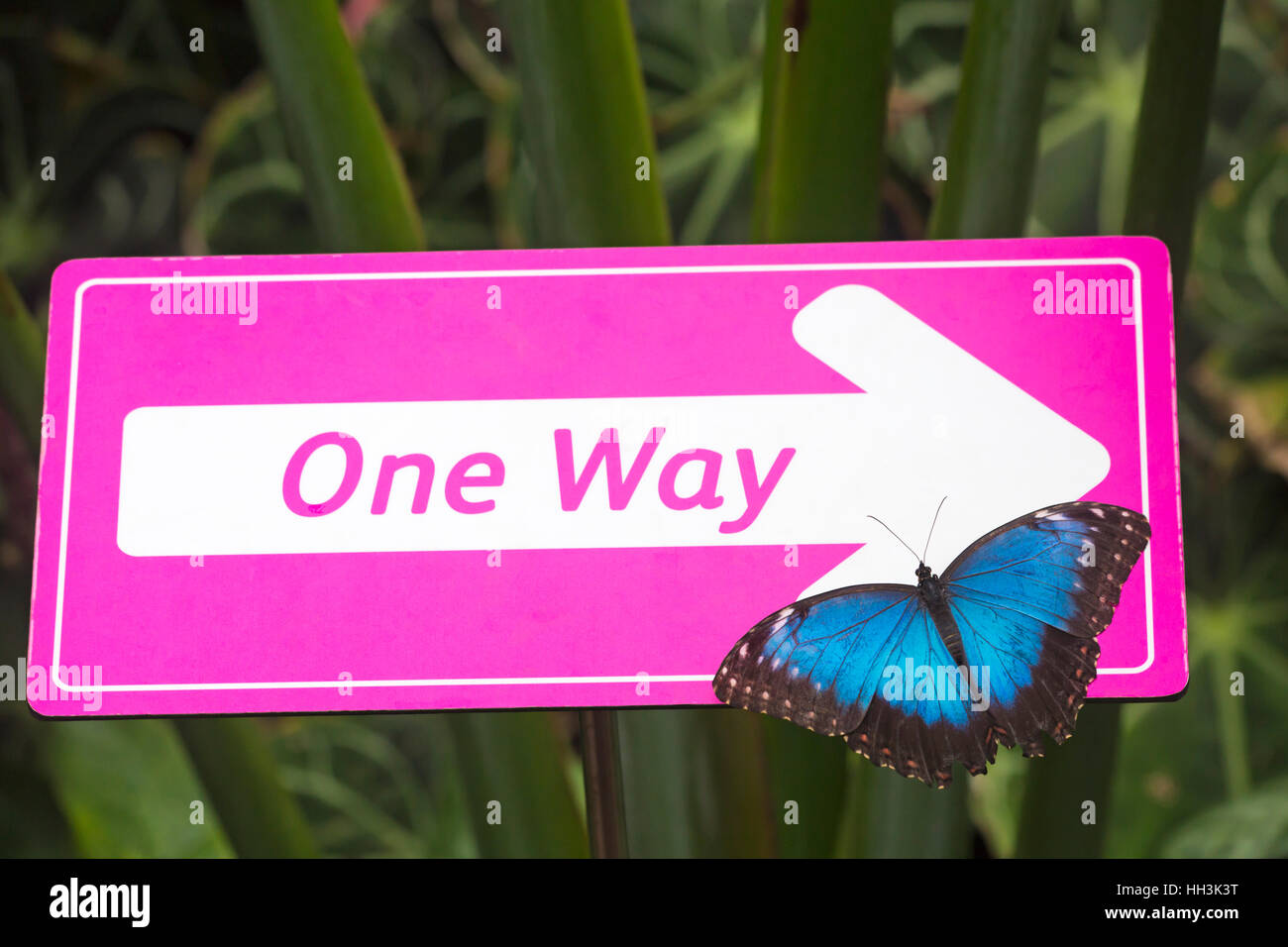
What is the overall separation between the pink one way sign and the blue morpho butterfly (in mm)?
20

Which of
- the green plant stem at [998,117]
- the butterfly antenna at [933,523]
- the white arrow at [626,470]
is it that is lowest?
the butterfly antenna at [933,523]

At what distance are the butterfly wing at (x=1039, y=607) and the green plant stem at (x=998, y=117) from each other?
187 millimetres

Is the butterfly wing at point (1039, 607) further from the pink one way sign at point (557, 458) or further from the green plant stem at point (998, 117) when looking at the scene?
the green plant stem at point (998, 117)

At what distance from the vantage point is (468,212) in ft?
2.20

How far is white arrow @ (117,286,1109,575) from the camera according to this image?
1.91 ft

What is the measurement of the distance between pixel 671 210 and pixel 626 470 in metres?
0.20

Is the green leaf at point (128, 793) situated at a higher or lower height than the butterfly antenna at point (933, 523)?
lower

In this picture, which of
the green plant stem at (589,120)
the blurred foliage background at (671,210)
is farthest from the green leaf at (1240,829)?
the green plant stem at (589,120)

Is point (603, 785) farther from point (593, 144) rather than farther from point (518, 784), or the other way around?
point (593, 144)

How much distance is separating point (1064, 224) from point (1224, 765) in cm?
38

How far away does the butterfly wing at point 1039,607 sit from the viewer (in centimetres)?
56

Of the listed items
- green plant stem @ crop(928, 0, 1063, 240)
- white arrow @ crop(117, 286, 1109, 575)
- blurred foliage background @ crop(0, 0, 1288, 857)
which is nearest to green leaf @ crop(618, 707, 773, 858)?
blurred foliage background @ crop(0, 0, 1288, 857)
